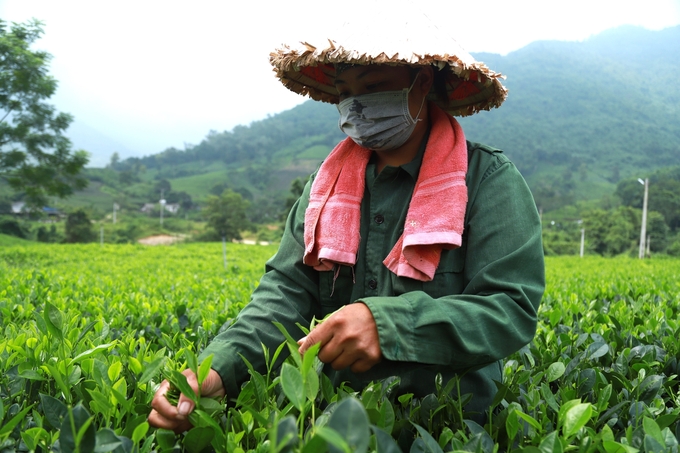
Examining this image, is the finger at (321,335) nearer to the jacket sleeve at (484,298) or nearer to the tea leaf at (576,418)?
the jacket sleeve at (484,298)

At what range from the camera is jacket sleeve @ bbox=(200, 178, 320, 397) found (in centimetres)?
131

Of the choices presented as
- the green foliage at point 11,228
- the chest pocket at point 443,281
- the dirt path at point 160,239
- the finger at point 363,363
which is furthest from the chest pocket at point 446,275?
the dirt path at point 160,239

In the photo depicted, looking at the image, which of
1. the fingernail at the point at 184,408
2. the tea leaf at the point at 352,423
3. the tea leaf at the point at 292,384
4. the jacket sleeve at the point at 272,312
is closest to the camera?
the tea leaf at the point at 352,423

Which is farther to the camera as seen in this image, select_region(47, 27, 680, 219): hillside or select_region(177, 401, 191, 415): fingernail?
select_region(47, 27, 680, 219): hillside

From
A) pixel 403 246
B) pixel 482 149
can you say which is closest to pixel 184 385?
pixel 403 246

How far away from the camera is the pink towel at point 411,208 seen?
1.36m

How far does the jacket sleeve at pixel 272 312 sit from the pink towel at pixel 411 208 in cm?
8

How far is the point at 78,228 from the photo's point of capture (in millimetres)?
29109

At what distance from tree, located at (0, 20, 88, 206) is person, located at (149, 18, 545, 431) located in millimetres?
13135

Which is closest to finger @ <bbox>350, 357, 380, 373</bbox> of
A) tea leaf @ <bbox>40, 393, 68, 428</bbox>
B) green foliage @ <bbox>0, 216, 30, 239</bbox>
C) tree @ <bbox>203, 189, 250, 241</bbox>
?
tea leaf @ <bbox>40, 393, 68, 428</bbox>

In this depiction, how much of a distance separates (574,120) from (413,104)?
100m

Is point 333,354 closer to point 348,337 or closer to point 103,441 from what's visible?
point 348,337

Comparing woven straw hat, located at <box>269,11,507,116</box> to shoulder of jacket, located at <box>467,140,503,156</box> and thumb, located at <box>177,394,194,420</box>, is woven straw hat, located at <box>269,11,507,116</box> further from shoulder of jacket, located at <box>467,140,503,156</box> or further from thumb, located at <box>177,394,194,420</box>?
thumb, located at <box>177,394,194,420</box>

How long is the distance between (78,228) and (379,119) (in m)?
30.8
